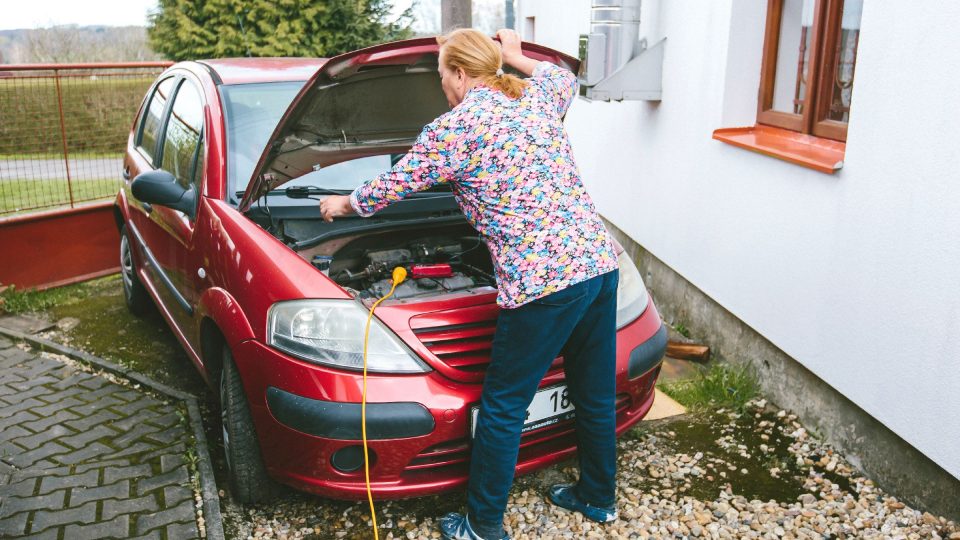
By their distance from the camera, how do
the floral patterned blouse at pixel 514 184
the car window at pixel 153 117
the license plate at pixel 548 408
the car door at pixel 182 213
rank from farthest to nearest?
the car window at pixel 153 117, the car door at pixel 182 213, the license plate at pixel 548 408, the floral patterned blouse at pixel 514 184

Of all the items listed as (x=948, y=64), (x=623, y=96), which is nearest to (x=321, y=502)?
(x=948, y=64)

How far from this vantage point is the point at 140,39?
2191cm

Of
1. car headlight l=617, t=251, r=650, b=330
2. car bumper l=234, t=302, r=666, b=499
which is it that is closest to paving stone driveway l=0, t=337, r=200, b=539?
car bumper l=234, t=302, r=666, b=499

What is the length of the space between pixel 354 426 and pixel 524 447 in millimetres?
693

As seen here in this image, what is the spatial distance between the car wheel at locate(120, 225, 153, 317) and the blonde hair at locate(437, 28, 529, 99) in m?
3.58

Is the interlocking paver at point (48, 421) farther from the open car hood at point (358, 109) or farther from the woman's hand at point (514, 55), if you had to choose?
the woman's hand at point (514, 55)

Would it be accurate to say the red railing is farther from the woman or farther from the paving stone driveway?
the woman

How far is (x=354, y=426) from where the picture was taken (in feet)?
9.07

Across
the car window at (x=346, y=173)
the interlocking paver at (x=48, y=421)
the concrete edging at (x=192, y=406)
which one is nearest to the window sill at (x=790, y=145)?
the car window at (x=346, y=173)

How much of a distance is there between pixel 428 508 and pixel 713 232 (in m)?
2.56

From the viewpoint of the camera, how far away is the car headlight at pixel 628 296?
3.36 metres

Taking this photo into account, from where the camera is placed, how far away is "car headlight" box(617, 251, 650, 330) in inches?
132

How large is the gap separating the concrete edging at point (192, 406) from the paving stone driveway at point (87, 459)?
0.19 ft

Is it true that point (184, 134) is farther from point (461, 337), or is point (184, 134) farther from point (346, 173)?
point (461, 337)
